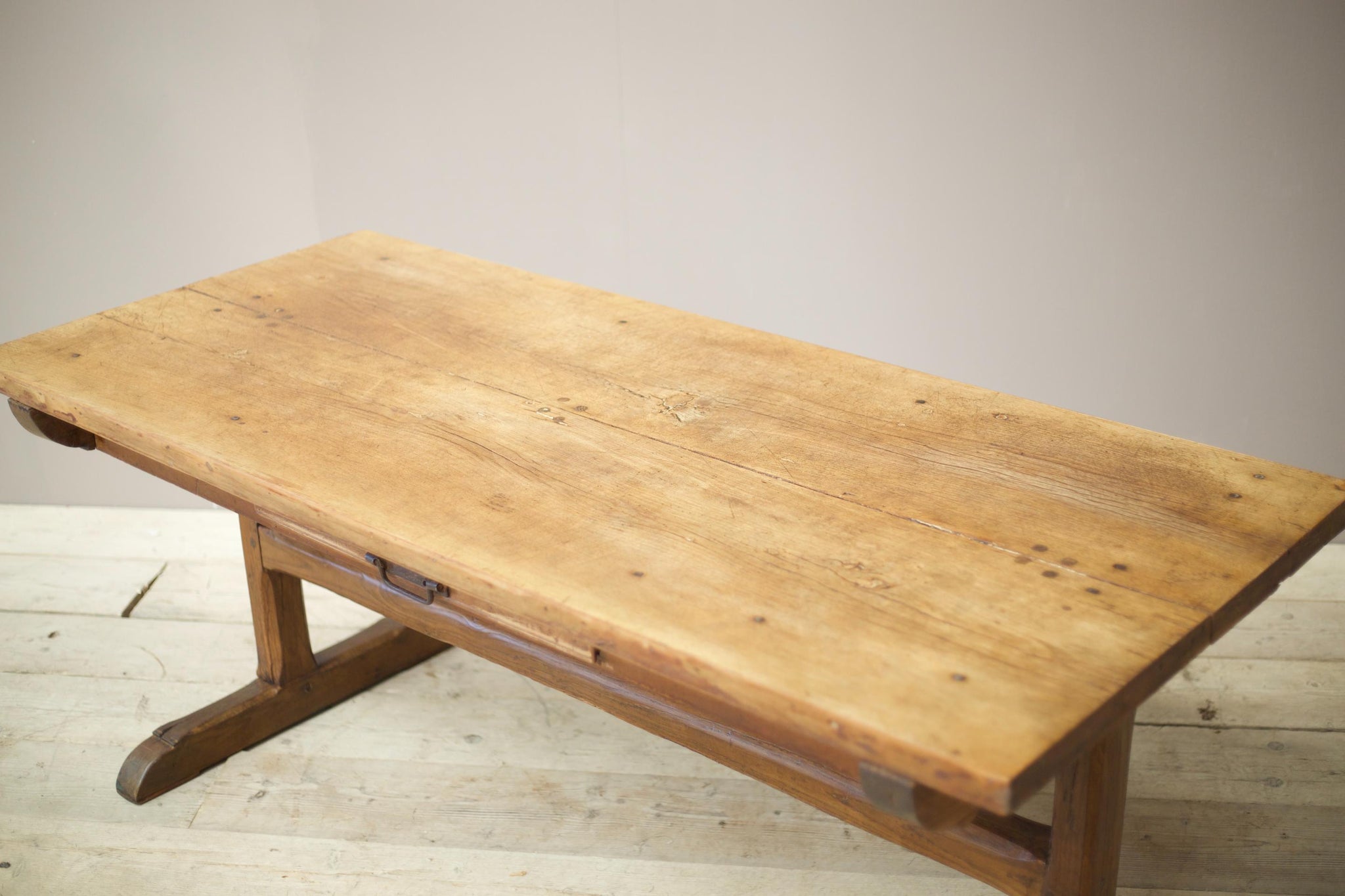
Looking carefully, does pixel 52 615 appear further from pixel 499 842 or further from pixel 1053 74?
pixel 1053 74

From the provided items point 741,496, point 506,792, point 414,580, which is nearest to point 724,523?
point 741,496

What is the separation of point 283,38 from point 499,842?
1.61m

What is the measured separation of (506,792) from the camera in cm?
189

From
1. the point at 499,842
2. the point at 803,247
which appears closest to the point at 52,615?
the point at 499,842

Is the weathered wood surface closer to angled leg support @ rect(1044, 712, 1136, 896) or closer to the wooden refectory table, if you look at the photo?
the wooden refectory table

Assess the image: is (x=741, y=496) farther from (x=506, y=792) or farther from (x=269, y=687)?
(x=269, y=687)

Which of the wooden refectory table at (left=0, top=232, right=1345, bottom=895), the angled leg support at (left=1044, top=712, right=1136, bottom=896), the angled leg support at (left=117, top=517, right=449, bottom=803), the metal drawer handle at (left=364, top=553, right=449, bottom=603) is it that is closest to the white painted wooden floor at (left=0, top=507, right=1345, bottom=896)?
the angled leg support at (left=117, top=517, right=449, bottom=803)

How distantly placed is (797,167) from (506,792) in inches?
50.1

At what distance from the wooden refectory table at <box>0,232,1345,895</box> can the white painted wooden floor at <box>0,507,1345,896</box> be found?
14 cm

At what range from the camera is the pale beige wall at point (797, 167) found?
2.20 metres

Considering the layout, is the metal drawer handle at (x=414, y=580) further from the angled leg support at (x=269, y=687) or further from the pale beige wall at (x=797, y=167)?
the pale beige wall at (x=797, y=167)

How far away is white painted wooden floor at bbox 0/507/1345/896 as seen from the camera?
5.61 ft

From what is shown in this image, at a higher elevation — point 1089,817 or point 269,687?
point 1089,817

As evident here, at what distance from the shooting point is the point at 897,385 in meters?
1.60
